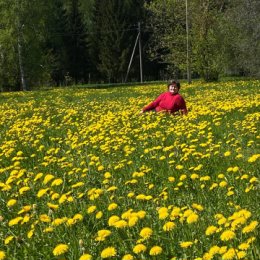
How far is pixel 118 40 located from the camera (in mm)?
58094

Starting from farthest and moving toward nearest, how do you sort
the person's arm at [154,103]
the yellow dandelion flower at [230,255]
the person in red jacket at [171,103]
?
the person's arm at [154,103], the person in red jacket at [171,103], the yellow dandelion flower at [230,255]

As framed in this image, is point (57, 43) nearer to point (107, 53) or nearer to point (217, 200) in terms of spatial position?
point (107, 53)

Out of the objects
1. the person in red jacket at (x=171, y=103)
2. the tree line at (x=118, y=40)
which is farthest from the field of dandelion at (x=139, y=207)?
the tree line at (x=118, y=40)

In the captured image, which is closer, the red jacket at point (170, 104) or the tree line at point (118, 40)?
the red jacket at point (170, 104)

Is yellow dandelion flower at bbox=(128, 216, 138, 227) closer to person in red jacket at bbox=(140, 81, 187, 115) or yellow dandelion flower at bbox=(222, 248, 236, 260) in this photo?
yellow dandelion flower at bbox=(222, 248, 236, 260)

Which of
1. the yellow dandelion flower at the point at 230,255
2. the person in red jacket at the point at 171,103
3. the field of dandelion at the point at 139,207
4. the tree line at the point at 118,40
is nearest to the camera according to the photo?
the yellow dandelion flower at the point at 230,255

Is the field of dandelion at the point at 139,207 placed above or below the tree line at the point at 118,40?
below

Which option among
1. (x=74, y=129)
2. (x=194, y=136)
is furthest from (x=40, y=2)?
(x=194, y=136)

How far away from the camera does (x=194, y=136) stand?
263 inches

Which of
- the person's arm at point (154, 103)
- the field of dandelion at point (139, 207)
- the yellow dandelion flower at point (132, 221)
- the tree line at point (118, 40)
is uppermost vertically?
the tree line at point (118, 40)

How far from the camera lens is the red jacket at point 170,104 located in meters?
9.79

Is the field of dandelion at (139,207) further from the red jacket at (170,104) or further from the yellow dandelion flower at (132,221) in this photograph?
the red jacket at (170,104)

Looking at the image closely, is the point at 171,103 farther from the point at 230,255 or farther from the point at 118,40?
the point at 118,40

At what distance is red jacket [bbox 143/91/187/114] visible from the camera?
9.79 meters
